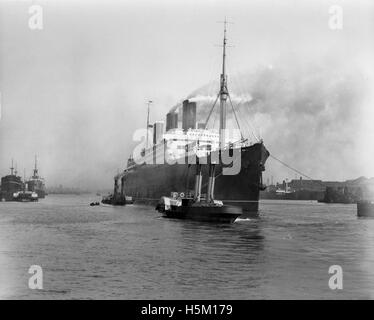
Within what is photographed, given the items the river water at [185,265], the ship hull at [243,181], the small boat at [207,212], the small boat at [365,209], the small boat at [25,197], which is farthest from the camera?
the small boat at [25,197]

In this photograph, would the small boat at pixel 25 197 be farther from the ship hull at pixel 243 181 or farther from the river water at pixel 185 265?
the river water at pixel 185 265

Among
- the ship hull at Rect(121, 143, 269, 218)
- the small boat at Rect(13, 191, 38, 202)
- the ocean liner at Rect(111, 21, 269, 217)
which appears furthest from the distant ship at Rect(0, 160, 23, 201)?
the ship hull at Rect(121, 143, 269, 218)

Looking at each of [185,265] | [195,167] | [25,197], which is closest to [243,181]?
[195,167]

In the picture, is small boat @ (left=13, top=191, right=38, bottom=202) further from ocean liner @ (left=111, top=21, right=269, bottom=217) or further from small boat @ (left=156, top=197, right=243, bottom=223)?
small boat @ (left=156, top=197, right=243, bottom=223)

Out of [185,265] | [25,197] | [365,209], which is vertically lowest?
[25,197]

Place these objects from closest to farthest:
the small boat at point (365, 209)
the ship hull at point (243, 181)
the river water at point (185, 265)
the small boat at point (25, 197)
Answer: the river water at point (185, 265)
the ship hull at point (243, 181)
the small boat at point (365, 209)
the small boat at point (25, 197)

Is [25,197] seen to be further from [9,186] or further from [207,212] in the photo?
[207,212]

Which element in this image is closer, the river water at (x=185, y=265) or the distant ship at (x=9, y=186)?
the river water at (x=185, y=265)

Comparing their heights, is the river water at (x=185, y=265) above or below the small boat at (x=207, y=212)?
below

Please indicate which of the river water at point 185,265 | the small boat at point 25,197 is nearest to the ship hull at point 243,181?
the river water at point 185,265

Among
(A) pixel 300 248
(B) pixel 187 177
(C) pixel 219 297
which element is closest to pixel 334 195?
Result: (B) pixel 187 177

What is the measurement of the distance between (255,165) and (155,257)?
35532 millimetres

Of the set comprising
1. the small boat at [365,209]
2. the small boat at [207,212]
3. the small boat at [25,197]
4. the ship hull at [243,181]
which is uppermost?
the ship hull at [243,181]
